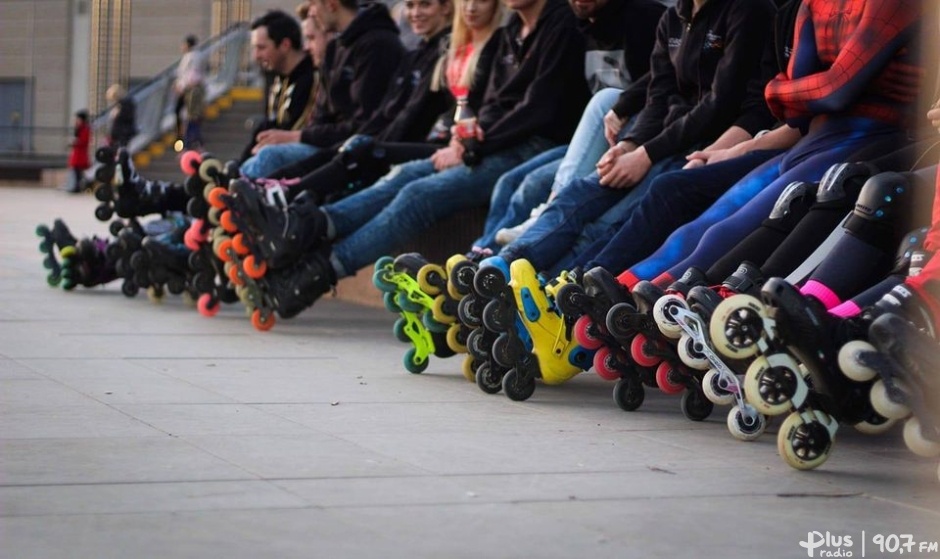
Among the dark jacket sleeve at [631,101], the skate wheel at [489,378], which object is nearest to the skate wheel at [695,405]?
the skate wheel at [489,378]

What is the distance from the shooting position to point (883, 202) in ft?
13.0

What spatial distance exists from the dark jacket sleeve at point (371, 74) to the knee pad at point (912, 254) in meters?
5.05

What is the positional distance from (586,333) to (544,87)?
2.19 metres

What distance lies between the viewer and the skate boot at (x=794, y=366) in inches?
145

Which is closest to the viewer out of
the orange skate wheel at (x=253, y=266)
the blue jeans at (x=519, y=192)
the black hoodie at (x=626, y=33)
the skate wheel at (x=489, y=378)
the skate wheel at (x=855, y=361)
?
the skate wheel at (x=855, y=361)

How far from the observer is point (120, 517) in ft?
10.6

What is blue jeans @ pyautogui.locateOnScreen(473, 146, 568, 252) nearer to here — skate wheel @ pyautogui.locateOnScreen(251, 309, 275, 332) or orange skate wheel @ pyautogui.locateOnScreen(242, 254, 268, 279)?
orange skate wheel @ pyautogui.locateOnScreen(242, 254, 268, 279)

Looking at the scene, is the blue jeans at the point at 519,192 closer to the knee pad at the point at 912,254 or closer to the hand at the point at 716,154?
the hand at the point at 716,154

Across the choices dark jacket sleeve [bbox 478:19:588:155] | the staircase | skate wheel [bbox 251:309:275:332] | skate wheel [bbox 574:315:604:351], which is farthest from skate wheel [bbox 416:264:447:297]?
the staircase

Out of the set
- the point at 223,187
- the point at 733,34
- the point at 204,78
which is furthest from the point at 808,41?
the point at 204,78

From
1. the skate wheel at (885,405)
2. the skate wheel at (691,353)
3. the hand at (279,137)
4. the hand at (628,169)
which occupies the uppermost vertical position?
the hand at (628,169)

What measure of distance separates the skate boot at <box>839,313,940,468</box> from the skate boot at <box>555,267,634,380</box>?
110 centimetres

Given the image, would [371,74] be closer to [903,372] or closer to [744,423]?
[744,423]

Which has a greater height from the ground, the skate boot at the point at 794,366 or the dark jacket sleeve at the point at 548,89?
Answer: the dark jacket sleeve at the point at 548,89
